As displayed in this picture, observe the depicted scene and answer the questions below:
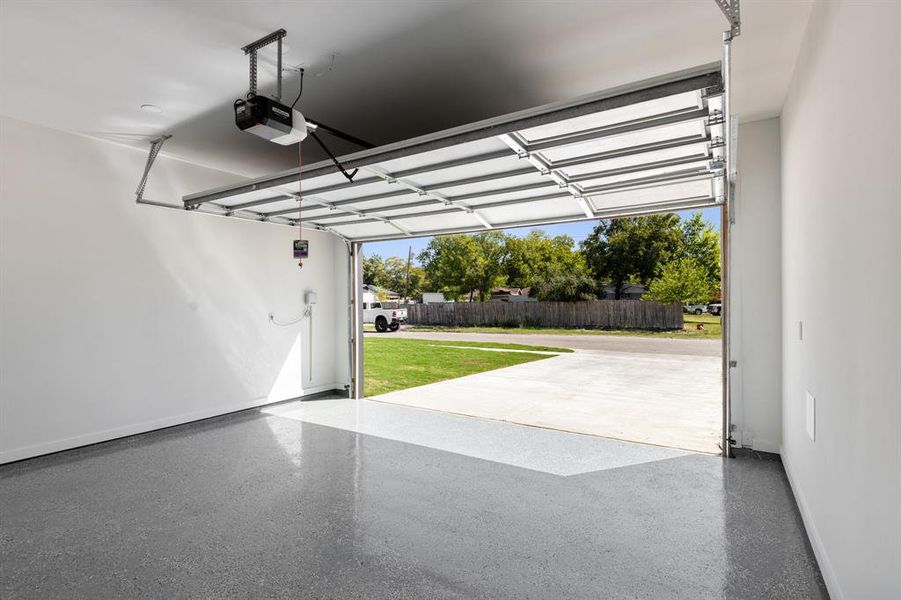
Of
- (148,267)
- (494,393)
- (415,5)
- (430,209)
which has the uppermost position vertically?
(415,5)

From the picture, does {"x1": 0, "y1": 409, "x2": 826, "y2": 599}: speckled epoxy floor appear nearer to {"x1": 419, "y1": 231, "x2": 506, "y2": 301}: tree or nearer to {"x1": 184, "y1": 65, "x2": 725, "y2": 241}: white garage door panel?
{"x1": 184, "y1": 65, "x2": 725, "y2": 241}: white garage door panel

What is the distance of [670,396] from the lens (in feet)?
24.3

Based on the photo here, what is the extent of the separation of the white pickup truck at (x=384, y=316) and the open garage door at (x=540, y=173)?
476 inches

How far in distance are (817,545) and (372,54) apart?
13.2ft

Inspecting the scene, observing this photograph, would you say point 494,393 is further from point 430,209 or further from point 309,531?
point 309,531

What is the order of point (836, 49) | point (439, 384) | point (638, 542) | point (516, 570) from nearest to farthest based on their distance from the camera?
point (836, 49)
point (516, 570)
point (638, 542)
point (439, 384)

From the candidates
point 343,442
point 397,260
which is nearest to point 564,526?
point 343,442

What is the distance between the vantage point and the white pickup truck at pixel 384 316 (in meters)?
18.1

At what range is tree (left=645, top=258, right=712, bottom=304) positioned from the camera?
1725 cm

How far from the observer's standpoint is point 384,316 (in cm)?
1806

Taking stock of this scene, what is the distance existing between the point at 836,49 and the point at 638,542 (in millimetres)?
2746

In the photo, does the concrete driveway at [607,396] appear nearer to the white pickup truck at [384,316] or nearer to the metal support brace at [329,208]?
the metal support brace at [329,208]

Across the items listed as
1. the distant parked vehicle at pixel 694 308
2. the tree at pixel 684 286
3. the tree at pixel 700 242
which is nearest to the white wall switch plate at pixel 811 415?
the tree at pixel 684 286

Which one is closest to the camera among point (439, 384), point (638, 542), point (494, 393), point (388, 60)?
point (638, 542)
